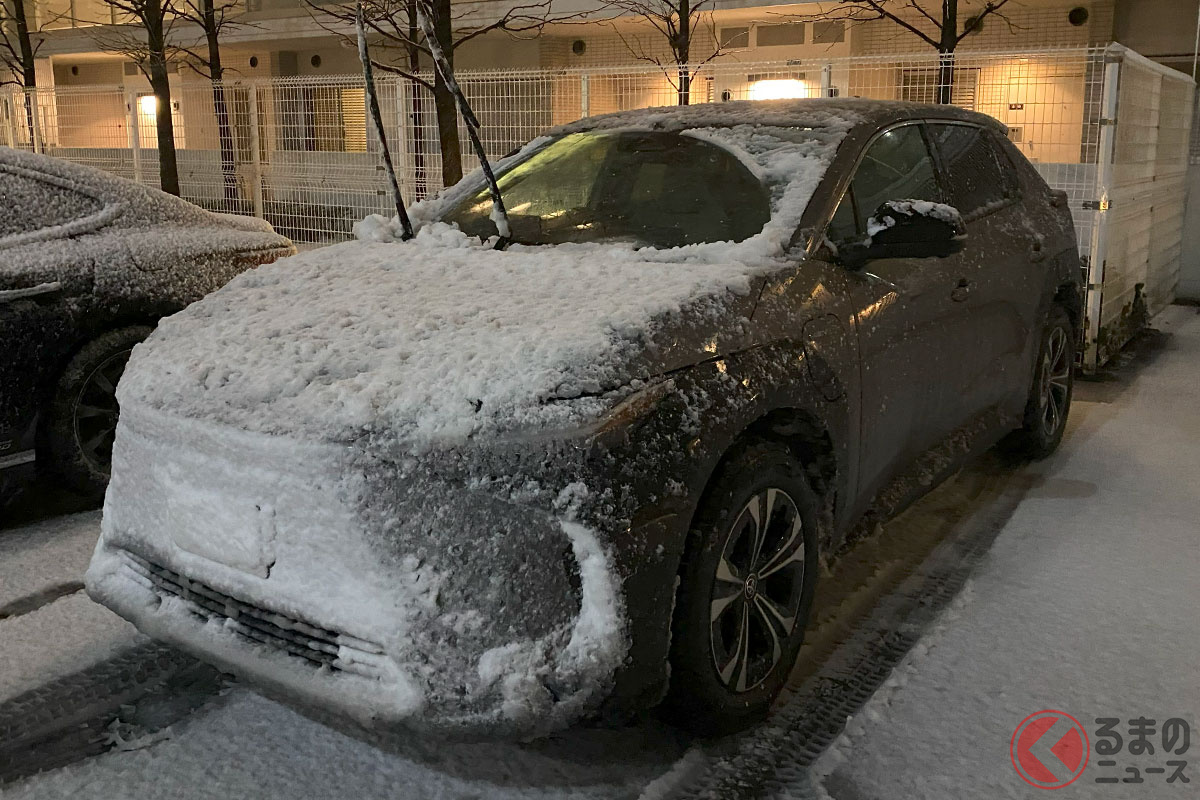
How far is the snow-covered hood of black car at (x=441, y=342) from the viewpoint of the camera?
2.34 metres

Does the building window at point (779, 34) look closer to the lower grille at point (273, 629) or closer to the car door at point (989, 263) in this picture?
the car door at point (989, 263)

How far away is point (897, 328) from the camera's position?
11.3 ft

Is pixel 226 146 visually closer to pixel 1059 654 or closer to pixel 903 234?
pixel 903 234

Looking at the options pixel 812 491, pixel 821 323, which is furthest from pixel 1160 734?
pixel 821 323

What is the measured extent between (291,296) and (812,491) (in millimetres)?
1669

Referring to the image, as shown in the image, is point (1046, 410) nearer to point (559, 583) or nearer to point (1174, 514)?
point (1174, 514)

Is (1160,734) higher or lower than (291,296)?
lower

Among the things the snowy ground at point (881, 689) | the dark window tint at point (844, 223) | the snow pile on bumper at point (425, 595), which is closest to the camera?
the snow pile on bumper at point (425, 595)

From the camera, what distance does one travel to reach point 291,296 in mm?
3230

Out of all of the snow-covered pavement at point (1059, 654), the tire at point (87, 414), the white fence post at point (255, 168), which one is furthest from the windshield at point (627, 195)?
the white fence post at point (255, 168)

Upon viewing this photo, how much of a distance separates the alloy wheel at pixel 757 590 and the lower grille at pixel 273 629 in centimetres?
83

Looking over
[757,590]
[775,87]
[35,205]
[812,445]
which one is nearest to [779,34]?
[775,87]

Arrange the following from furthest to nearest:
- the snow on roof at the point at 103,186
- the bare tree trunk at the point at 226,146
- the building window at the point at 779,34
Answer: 1. the building window at the point at 779,34
2. the bare tree trunk at the point at 226,146
3. the snow on roof at the point at 103,186

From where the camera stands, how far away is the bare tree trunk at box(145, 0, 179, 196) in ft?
41.4
